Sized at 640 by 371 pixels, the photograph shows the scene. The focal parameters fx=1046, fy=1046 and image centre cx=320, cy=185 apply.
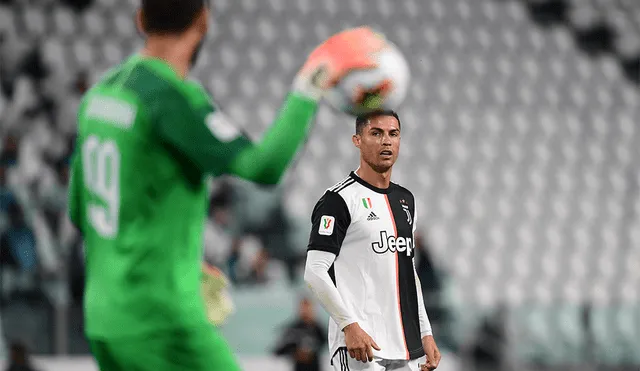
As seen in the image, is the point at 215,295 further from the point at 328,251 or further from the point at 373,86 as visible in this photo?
the point at 328,251

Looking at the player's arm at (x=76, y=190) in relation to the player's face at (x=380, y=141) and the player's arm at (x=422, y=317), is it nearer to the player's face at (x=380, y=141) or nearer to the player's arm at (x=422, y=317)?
the player's face at (x=380, y=141)

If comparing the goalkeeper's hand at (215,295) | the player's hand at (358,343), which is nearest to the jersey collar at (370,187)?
the player's hand at (358,343)

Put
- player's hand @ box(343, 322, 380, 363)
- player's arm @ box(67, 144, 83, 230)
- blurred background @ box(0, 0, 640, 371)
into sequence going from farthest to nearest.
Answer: blurred background @ box(0, 0, 640, 371)
player's hand @ box(343, 322, 380, 363)
player's arm @ box(67, 144, 83, 230)

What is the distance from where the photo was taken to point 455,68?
46.1ft

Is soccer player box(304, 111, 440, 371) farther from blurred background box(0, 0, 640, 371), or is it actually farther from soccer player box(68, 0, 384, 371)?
blurred background box(0, 0, 640, 371)

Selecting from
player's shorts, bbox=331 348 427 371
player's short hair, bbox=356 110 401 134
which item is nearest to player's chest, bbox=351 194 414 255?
player's short hair, bbox=356 110 401 134

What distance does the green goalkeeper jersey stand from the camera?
7.41 feet

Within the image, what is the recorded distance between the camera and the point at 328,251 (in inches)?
159

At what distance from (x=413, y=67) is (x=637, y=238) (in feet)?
11.9

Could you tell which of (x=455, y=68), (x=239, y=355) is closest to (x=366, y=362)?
(x=239, y=355)

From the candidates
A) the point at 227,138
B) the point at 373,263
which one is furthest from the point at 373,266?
the point at 227,138

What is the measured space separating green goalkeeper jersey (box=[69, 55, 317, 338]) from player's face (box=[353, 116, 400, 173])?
1782mm

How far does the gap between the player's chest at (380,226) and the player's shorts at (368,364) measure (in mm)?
418

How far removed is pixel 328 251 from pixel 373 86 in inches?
56.3
